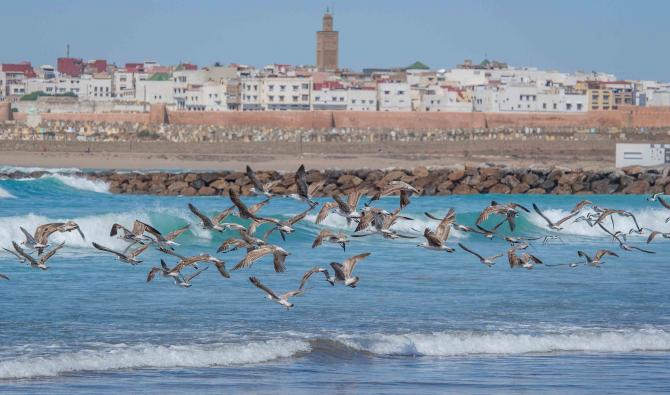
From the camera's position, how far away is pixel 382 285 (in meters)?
20.0

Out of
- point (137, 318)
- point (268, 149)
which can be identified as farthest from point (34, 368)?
point (268, 149)

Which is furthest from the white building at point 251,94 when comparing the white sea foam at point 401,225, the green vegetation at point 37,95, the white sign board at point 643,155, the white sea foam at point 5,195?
the white sea foam at point 401,225

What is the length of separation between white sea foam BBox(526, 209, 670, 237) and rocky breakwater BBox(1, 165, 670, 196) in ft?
20.2

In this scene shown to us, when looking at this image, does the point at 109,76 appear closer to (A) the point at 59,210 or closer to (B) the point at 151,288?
(A) the point at 59,210

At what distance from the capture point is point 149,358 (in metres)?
14.1

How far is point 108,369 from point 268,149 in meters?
55.0

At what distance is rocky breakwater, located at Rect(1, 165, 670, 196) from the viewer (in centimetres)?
4041

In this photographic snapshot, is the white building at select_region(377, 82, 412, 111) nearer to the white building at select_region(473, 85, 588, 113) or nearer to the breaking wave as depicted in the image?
the white building at select_region(473, 85, 588, 113)

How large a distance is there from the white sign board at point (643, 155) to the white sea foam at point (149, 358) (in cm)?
3676

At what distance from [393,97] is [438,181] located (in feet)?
207

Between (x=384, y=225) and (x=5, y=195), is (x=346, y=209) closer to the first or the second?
(x=384, y=225)

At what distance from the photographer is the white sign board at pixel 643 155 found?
166 feet

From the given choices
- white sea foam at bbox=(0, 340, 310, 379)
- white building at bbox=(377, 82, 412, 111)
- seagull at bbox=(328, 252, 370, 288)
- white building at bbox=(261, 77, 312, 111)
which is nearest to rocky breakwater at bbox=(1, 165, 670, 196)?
white sea foam at bbox=(0, 340, 310, 379)

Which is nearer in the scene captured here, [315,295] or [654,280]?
[315,295]
